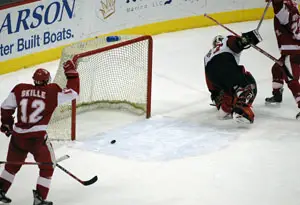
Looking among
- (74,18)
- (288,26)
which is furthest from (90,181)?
(74,18)

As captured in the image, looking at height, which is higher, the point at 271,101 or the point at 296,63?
the point at 296,63

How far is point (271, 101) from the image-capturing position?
22.0ft

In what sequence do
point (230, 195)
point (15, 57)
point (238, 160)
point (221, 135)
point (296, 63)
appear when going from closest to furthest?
point (230, 195) → point (238, 160) → point (221, 135) → point (296, 63) → point (15, 57)

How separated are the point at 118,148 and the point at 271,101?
1.83 meters

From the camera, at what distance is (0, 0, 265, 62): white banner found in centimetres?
739

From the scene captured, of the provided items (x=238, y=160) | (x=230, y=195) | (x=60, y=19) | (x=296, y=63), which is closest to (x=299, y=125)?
(x=296, y=63)

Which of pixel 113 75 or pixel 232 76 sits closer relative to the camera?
pixel 232 76

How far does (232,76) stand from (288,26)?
0.70 m

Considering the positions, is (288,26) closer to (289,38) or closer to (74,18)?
(289,38)

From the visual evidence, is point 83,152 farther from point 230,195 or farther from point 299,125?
point 299,125

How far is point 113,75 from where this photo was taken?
6309 mm

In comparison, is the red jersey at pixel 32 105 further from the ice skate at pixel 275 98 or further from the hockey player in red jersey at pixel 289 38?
the ice skate at pixel 275 98

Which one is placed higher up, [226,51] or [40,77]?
[40,77]

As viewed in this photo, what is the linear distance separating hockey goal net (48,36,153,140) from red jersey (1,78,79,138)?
1361 millimetres
